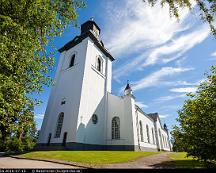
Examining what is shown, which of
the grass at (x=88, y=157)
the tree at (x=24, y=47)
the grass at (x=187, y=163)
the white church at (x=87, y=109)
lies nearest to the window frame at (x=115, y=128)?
the white church at (x=87, y=109)

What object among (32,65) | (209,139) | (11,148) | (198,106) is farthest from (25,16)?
(11,148)

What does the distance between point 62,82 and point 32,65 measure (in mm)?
17545

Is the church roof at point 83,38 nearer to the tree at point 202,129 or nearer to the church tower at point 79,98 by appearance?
the church tower at point 79,98

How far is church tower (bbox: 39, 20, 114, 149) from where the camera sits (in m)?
19.7

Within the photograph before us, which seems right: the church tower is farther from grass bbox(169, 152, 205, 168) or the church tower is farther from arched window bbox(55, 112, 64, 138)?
grass bbox(169, 152, 205, 168)

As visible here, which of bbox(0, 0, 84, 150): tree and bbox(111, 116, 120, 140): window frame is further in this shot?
bbox(111, 116, 120, 140): window frame

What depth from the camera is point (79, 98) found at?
67.7 feet

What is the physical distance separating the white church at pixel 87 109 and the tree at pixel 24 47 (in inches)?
457

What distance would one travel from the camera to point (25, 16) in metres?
7.64

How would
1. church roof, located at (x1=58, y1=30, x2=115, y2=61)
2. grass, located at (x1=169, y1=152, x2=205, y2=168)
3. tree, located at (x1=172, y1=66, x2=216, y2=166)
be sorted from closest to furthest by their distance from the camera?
tree, located at (x1=172, y1=66, x2=216, y2=166) < grass, located at (x1=169, y1=152, x2=205, y2=168) < church roof, located at (x1=58, y1=30, x2=115, y2=61)

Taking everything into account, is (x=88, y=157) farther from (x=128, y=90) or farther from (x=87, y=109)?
(x=128, y=90)

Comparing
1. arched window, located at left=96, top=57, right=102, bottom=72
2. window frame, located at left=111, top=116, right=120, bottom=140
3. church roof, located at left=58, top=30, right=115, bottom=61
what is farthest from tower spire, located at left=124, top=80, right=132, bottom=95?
church roof, located at left=58, top=30, right=115, bottom=61

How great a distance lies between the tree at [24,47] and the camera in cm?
659

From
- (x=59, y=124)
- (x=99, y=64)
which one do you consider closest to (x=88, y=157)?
(x=59, y=124)
